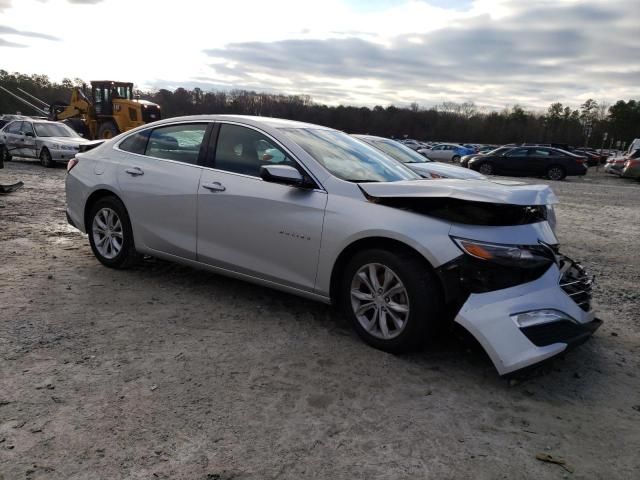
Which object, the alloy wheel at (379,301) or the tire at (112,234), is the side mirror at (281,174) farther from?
the tire at (112,234)

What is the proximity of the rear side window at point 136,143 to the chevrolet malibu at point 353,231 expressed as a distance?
15mm

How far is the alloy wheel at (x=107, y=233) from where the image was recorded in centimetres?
530

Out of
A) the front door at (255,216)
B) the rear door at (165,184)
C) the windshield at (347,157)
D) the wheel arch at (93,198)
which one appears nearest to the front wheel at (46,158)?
the wheel arch at (93,198)

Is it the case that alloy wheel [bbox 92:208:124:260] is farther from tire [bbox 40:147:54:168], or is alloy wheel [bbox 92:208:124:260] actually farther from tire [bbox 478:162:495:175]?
tire [bbox 478:162:495:175]

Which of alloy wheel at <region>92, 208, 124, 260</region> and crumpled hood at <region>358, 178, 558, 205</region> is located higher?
crumpled hood at <region>358, 178, 558, 205</region>

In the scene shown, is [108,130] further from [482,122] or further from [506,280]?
[482,122]

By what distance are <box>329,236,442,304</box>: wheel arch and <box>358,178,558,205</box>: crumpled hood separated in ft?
1.07

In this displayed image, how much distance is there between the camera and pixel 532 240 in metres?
3.50

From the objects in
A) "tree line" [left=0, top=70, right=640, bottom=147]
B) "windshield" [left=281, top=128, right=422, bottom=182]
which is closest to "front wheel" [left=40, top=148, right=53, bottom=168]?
"windshield" [left=281, top=128, right=422, bottom=182]

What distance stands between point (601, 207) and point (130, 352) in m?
13.1

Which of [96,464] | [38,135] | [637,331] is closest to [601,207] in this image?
[637,331]

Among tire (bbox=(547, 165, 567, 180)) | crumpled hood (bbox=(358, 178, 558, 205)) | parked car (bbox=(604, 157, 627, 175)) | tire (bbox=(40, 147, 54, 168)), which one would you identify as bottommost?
tire (bbox=(40, 147, 54, 168))

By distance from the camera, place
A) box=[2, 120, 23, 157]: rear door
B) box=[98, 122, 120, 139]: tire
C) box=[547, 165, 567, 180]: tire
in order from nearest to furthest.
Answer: box=[2, 120, 23, 157]: rear door < box=[547, 165, 567, 180]: tire < box=[98, 122, 120, 139]: tire

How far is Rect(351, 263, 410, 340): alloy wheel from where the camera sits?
11.7ft
